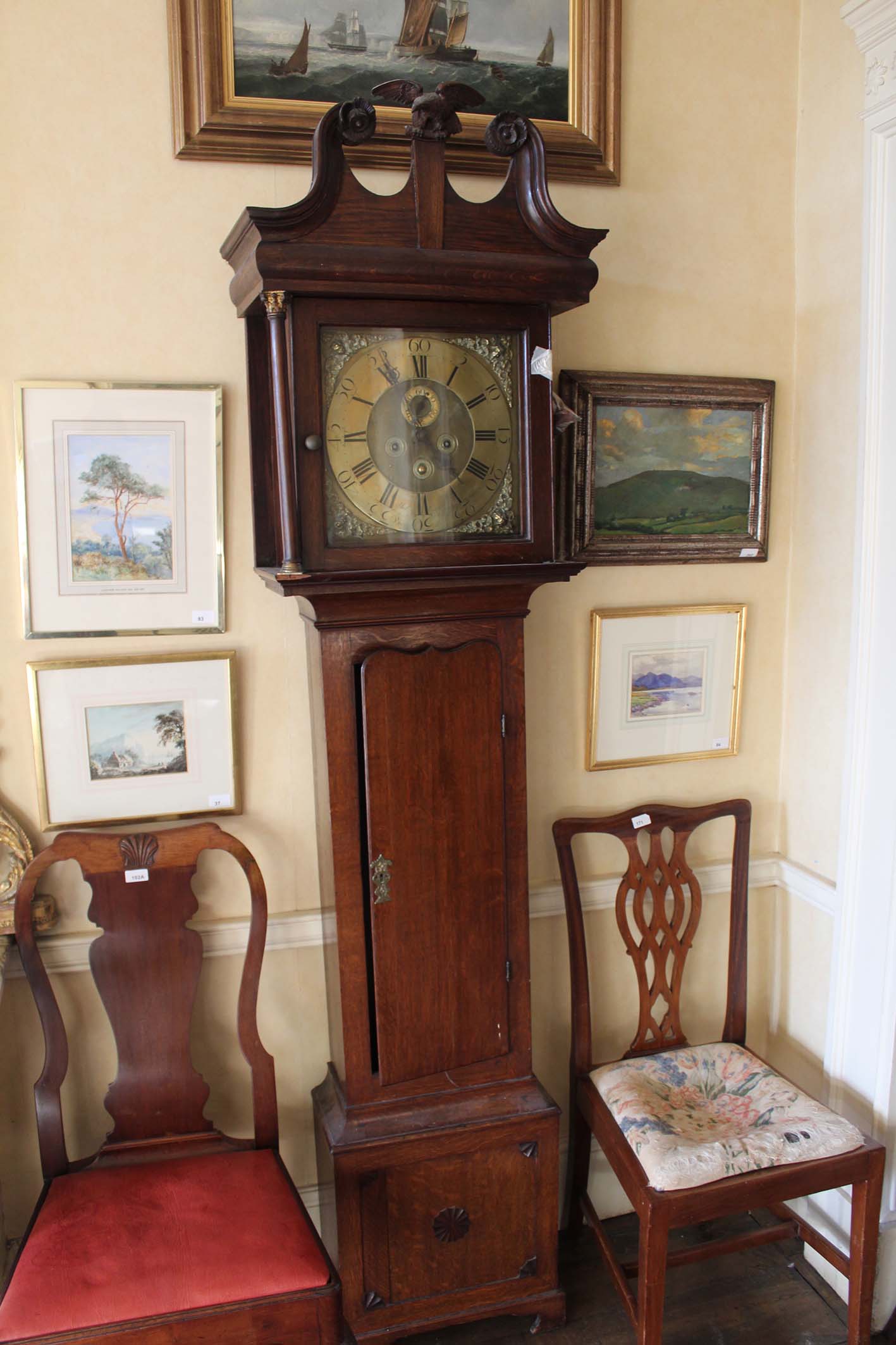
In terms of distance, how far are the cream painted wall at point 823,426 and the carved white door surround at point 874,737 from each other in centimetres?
Answer: 8

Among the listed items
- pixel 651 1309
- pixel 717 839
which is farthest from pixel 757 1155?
pixel 717 839

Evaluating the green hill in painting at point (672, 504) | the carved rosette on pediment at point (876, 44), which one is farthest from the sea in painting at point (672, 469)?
the carved rosette on pediment at point (876, 44)

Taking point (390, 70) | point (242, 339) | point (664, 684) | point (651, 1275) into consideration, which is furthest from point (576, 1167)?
point (390, 70)

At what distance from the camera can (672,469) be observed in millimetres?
2326

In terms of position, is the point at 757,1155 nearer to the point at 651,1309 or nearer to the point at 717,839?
the point at 651,1309

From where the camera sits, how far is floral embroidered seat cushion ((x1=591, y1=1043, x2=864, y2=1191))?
6.36 ft

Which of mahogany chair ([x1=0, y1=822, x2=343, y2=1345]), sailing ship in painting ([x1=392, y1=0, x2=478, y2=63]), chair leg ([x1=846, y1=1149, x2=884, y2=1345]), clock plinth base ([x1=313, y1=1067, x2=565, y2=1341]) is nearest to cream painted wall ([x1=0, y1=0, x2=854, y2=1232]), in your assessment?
mahogany chair ([x1=0, y1=822, x2=343, y2=1345])

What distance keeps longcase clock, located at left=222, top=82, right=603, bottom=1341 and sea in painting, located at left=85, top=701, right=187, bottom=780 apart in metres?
0.30

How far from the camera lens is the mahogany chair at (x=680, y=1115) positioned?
192 centimetres

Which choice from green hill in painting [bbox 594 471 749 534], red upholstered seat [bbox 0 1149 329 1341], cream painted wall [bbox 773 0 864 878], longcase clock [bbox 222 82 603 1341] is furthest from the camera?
green hill in painting [bbox 594 471 749 534]

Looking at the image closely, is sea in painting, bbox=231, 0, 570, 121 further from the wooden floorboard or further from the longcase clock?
the wooden floorboard

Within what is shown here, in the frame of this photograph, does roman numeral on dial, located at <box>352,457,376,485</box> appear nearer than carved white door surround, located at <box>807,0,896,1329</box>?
Yes

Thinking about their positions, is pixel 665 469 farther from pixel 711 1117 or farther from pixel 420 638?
pixel 711 1117

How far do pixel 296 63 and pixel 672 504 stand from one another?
1.19m
